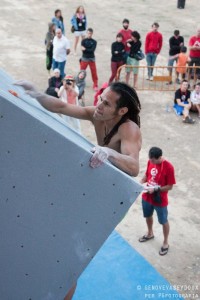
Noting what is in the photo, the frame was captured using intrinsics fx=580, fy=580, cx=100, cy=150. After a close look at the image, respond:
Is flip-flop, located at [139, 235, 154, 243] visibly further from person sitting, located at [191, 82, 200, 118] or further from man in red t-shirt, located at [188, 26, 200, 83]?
man in red t-shirt, located at [188, 26, 200, 83]

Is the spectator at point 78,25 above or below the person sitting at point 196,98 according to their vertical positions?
above

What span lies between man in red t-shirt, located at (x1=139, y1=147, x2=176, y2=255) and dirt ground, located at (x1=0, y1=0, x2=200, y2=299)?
493mm

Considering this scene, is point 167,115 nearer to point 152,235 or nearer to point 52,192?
point 152,235

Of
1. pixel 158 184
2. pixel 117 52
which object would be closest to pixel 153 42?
pixel 117 52

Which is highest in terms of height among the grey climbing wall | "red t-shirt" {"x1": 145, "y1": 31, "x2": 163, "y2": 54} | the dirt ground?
the grey climbing wall

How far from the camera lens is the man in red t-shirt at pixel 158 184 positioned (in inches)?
290

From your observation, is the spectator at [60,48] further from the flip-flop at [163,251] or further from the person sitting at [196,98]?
the flip-flop at [163,251]

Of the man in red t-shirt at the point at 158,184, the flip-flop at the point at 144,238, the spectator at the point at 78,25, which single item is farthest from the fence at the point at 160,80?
the man in red t-shirt at the point at 158,184

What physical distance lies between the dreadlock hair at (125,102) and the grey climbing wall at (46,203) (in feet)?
1.91

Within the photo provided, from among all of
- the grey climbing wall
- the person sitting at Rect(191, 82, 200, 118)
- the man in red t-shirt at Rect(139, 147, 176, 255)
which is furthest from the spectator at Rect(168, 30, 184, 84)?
the grey climbing wall

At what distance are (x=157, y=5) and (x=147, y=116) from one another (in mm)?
10588

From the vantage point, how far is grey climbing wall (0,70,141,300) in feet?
12.9

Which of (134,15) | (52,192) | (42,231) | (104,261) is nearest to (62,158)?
(52,192)

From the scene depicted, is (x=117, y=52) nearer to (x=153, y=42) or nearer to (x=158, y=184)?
(x=153, y=42)
